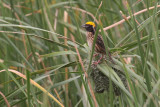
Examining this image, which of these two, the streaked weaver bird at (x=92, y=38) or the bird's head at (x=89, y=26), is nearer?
the streaked weaver bird at (x=92, y=38)

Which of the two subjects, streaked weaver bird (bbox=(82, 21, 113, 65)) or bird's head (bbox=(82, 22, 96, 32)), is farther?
bird's head (bbox=(82, 22, 96, 32))

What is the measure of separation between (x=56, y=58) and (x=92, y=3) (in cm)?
83

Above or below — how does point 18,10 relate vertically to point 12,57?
above

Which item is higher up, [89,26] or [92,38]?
[89,26]

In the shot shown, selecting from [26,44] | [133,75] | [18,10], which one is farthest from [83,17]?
[133,75]

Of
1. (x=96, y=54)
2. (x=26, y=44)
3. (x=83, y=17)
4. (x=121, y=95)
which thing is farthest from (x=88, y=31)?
(x=121, y=95)

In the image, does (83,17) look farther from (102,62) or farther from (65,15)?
(102,62)

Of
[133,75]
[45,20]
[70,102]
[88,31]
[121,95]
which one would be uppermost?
[45,20]

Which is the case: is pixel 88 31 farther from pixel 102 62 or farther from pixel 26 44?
pixel 102 62

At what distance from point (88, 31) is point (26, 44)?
0.77 meters

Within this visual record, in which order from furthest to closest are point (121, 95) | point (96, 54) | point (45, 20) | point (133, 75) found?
1. point (45, 20)
2. point (96, 54)
3. point (121, 95)
4. point (133, 75)

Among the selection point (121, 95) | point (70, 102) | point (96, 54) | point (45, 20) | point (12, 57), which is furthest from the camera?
point (12, 57)

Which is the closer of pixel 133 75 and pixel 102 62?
pixel 133 75

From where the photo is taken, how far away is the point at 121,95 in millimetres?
2506
